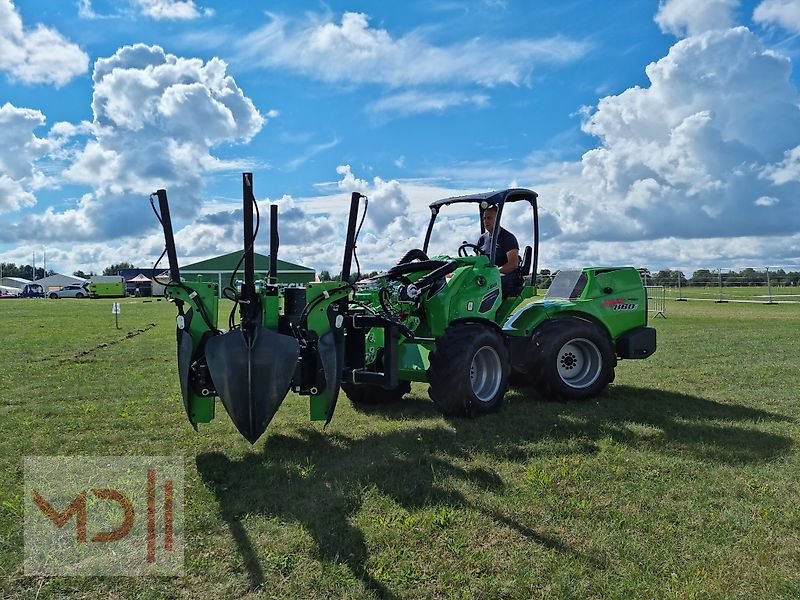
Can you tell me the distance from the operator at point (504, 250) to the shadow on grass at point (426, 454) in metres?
1.50

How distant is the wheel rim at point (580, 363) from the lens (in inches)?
348

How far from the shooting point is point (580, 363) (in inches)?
354

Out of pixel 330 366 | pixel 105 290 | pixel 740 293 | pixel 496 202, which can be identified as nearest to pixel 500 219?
pixel 496 202

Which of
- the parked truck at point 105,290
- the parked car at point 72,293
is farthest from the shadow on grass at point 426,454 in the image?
the parked car at point 72,293

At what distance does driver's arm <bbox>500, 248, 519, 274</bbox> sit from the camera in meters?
8.56

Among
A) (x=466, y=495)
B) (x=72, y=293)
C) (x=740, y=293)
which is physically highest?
(x=72, y=293)

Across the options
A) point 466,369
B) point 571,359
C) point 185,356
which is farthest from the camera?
point 571,359

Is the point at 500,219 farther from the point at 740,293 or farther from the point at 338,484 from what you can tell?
the point at 740,293

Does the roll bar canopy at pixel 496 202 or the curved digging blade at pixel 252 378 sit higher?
the roll bar canopy at pixel 496 202

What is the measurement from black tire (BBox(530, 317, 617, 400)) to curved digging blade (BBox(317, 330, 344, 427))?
323 cm

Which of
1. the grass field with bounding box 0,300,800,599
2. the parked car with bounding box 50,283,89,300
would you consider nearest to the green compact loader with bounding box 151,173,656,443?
the grass field with bounding box 0,300,800,599

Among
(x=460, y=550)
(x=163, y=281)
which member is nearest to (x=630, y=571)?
(x=460, y=550)

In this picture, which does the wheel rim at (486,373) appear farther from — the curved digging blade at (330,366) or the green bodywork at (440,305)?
the curved digging blade at (330,366)

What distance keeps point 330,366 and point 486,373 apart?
2.34 m
